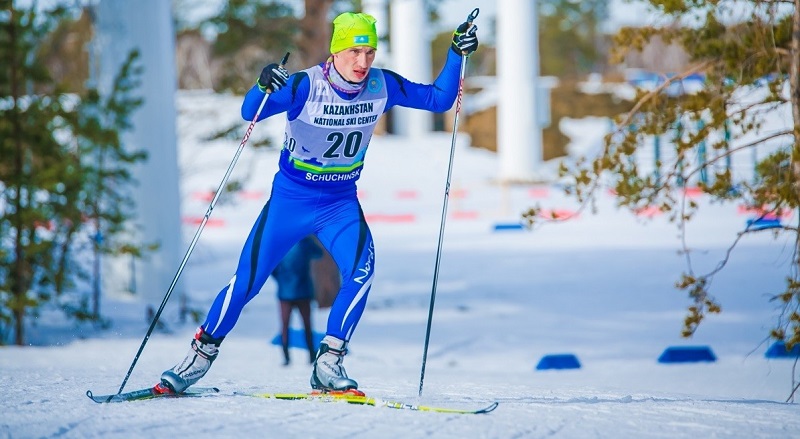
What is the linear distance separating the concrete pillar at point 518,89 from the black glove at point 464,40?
2414 centimetres

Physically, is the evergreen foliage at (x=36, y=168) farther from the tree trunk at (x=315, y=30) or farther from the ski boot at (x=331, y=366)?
the ski boot at (x=331, y=366)

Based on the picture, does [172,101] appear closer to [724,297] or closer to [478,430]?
[724,297]

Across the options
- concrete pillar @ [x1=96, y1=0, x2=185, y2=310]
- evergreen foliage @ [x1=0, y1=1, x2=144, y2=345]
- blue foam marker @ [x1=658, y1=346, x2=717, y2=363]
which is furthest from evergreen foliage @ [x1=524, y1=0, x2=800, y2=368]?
concrete pillar @ [x1=96, y1=0, x2=185, y2=310]

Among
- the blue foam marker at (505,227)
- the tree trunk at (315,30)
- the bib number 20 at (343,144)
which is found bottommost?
the blue foam marker at (505,227)

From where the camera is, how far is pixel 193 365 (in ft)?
20.6

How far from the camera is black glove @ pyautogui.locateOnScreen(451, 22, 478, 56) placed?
6559 mm

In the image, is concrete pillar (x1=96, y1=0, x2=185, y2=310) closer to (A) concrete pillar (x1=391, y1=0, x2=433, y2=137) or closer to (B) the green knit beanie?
(B) the green knit beanie

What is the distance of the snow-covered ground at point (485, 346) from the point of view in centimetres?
564

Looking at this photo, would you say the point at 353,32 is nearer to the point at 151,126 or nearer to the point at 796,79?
the point at 796,79

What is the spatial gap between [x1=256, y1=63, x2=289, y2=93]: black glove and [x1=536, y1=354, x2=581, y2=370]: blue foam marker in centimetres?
492

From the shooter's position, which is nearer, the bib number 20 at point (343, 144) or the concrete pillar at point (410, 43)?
the bib number 20 at point (343, 144)

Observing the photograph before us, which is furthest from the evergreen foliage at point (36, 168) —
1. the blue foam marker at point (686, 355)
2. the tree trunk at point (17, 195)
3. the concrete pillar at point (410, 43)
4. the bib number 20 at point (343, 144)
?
the concrete pillar at point (410, 43)

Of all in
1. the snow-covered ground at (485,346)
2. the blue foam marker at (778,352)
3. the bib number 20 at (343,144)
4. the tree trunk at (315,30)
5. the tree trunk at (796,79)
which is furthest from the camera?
the tree trunk at (315,30)

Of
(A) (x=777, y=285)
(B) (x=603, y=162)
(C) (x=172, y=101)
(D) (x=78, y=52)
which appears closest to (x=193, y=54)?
(D) (x=78, y=52)
